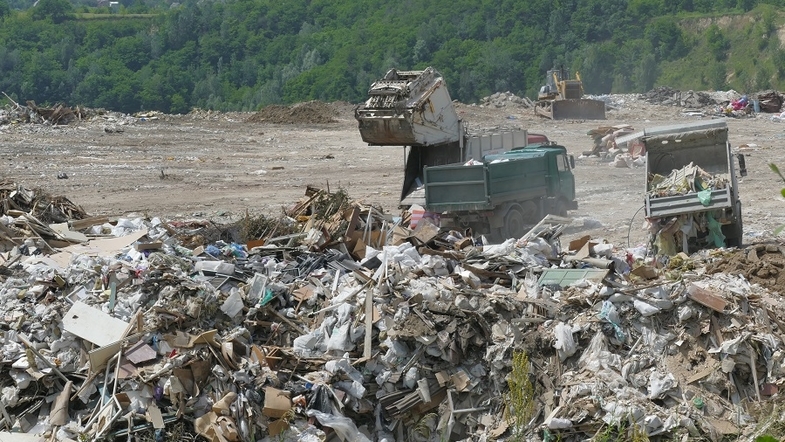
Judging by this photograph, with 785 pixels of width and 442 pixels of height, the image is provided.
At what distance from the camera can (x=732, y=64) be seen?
202ft

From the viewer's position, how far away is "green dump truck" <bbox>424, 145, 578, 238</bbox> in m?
14.8

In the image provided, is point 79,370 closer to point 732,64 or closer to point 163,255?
point 163,255

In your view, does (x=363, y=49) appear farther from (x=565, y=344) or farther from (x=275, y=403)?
(x=275, y=403)

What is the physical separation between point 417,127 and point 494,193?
2.32m

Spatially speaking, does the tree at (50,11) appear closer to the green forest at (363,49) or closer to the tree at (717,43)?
the green forest at (363,49)

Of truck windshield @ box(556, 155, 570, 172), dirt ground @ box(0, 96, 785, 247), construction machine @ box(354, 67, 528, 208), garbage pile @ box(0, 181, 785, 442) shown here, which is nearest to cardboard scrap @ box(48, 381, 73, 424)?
garbage pile @ box(0, 181, 785, 442)

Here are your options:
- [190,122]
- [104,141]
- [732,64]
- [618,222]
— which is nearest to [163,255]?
[618,222]

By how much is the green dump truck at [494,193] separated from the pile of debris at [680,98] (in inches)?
1023

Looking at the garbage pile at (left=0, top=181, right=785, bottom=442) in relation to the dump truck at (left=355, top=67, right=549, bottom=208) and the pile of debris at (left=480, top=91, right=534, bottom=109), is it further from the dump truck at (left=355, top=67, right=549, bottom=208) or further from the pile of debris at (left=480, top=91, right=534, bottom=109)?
the pile of debris at (left=480, top=91, right=534, bottom=109)

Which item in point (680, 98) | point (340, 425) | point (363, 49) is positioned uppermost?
point (363, 49)

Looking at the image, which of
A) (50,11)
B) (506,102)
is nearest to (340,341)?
(506,102)

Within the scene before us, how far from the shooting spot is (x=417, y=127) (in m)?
16.6

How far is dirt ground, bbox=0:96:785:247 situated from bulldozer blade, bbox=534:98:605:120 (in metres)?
0.55

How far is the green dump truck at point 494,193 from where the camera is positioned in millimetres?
14773
